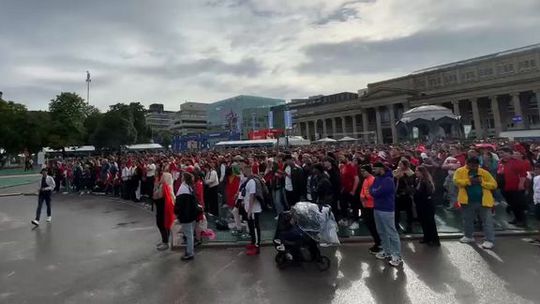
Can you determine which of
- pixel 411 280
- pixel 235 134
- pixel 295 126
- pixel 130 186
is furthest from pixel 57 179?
pixel 295 126

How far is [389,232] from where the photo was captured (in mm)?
7062

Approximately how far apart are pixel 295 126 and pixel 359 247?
400 feet

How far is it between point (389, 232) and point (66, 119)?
6478 cm

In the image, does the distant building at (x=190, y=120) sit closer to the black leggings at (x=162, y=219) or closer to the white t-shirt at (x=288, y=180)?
the white t-shirt at (x=288, y=180)

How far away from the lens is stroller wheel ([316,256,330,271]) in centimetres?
683

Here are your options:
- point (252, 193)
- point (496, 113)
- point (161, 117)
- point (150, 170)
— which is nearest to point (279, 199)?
point (252, 193)

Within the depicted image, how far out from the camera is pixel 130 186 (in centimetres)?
1831

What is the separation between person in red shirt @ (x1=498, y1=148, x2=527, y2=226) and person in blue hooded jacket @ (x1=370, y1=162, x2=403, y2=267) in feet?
13.7

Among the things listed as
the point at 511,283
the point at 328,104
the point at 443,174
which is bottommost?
the point at 511,283

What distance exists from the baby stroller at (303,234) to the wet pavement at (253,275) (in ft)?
0.74

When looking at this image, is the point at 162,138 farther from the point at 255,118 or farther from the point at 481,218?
the point at 481,218

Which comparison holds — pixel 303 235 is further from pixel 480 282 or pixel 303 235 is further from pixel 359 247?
pixel 480 282

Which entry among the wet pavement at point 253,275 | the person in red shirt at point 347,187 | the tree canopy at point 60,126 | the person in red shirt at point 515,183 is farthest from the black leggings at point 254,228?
the tree canopy at point 60,126

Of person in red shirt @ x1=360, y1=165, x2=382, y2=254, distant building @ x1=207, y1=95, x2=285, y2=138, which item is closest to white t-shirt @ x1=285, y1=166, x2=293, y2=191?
person in red shirt @ x1=360, y1=165, x2=382, y2=254
